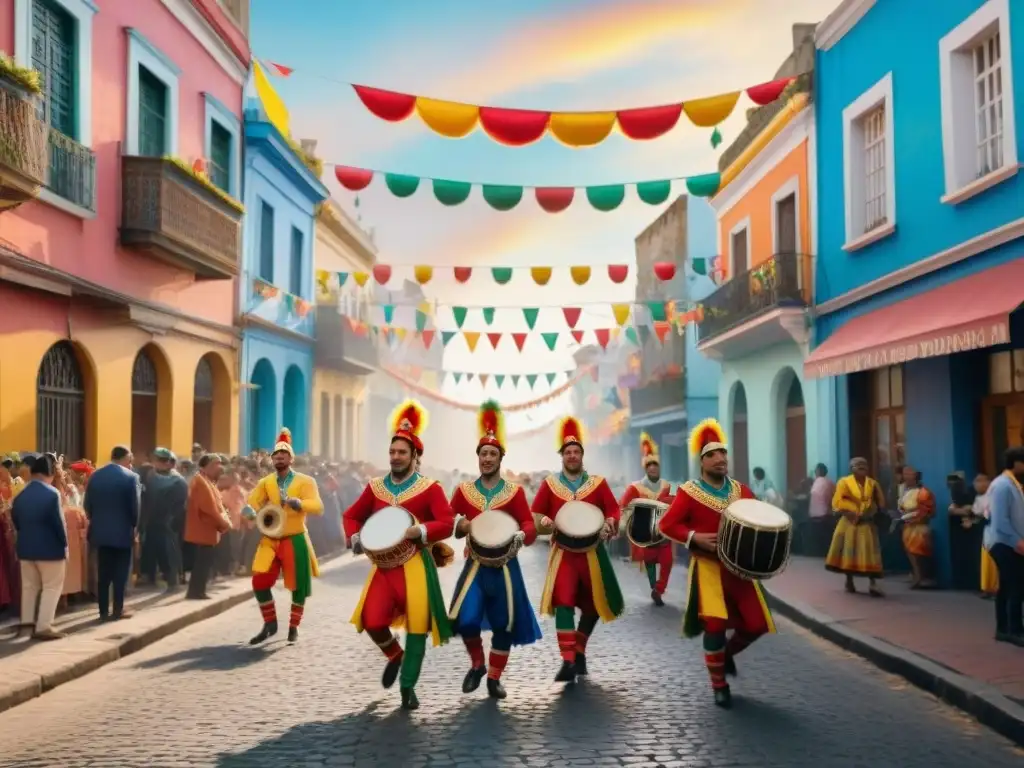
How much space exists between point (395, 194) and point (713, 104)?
517 centimetres

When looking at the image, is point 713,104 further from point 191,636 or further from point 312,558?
point 191,636

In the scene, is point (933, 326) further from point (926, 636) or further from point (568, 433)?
point (568, 433)

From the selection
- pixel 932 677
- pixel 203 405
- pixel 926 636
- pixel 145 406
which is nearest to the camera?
pixel 932 677

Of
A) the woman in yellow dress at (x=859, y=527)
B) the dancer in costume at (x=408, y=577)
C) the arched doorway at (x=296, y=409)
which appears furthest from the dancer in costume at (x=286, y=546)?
the arched doorway at (x=296, y=409)

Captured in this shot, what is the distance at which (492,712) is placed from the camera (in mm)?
7055

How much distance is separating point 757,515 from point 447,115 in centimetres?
809

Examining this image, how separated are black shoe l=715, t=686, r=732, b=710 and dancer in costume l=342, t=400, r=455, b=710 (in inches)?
69.7

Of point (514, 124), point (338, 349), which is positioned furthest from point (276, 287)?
point (514, 124)

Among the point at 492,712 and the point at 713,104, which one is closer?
the point at 492,712

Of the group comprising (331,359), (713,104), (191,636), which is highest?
(713,104)

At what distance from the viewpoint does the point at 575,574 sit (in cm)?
832

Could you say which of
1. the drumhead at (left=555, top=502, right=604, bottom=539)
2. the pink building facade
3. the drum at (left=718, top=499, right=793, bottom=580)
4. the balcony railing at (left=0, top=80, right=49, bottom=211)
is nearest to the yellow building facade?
the pink building facade

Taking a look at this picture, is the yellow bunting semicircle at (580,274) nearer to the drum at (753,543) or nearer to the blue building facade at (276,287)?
the blue building facade at (276,287)

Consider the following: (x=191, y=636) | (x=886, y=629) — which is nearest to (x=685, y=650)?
(x=886, y=629)
